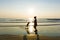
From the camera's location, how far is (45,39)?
8.67 metres

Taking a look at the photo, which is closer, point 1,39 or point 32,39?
point 32,39

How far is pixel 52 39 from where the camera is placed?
8688mm

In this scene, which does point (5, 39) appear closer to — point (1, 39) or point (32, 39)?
point (1, 39)

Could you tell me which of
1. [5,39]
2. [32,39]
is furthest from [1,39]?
[32,39]

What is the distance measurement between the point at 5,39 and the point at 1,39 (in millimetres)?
239

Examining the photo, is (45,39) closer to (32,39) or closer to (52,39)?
(52,39)

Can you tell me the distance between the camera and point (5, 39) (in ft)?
28.2

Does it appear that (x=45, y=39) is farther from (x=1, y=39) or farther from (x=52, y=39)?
(x=1, y=39)

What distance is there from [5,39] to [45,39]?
237cm

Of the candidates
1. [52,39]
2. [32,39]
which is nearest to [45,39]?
[52,39]

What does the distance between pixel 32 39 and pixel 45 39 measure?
2.15 m

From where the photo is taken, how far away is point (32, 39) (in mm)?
6699

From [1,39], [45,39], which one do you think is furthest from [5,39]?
[45,39]

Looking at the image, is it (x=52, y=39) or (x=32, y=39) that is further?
(x=52, y=39)
